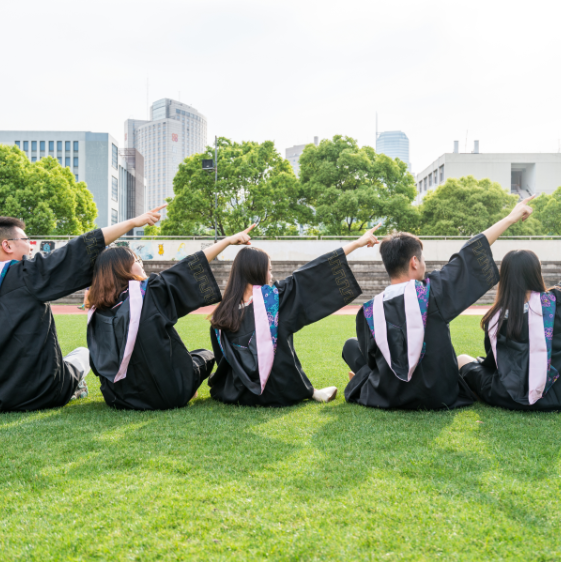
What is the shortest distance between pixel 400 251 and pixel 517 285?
826mm

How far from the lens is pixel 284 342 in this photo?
11.9ft

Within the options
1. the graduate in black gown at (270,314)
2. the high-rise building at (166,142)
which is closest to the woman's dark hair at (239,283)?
the graduate in black gown at (270,314)

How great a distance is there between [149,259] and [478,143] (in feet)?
173

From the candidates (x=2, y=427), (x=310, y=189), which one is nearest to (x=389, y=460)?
(x=2, y=427)

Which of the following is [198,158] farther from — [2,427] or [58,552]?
[58,552]

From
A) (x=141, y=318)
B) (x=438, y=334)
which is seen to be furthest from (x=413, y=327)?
(x=141, y=318)

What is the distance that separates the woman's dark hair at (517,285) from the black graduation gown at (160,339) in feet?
6.65

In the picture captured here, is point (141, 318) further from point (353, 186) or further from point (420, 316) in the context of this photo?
point (353, 186)

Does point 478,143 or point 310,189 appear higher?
point 478,143

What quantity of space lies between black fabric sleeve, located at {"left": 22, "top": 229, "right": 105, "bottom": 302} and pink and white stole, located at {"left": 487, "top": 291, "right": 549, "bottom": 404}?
304 centimetres

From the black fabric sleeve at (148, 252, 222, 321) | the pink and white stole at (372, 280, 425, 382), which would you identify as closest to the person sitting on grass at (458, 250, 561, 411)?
the pink and white stole at (372, 280, 425, 382)

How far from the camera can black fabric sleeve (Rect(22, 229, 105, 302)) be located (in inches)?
139

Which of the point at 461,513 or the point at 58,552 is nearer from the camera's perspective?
the point at 58,552

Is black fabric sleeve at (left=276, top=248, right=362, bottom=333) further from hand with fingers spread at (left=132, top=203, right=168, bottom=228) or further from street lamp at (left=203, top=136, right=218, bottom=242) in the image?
street lamp at (left=203, top=136, right=218, bottom=242)
